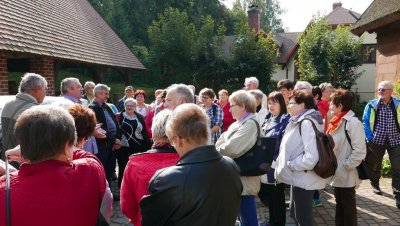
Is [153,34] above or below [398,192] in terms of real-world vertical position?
above

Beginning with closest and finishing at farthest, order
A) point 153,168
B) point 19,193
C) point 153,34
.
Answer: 1. point 19,193
2. point 153,168
3. point 153,34

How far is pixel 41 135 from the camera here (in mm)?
1577

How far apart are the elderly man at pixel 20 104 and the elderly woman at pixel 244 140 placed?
2.04 m

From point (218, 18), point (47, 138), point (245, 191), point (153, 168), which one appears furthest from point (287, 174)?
point (218, 18)

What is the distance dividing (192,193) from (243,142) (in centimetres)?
166

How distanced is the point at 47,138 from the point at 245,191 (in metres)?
2.31

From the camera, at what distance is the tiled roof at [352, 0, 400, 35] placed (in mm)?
7759

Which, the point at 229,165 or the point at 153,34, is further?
the point at 153,34

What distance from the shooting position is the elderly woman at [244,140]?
3.31 meters

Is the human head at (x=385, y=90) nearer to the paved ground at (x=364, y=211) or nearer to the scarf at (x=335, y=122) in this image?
the paved ground at (x=364, y=211)

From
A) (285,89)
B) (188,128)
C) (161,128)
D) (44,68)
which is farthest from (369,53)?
(188,128)

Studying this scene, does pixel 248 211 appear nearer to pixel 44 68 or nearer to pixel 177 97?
pixel 177 97

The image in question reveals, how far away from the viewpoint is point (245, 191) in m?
3.45

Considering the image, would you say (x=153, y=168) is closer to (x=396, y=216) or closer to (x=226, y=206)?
(x=226, y=206)
